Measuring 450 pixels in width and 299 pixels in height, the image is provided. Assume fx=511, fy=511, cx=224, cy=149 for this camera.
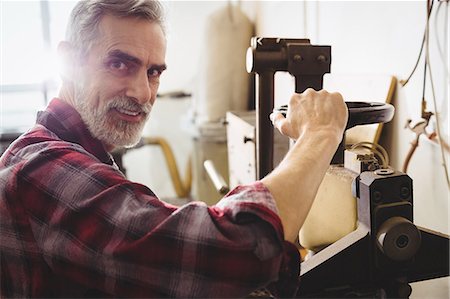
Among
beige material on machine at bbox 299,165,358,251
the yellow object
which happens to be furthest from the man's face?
the yellow object

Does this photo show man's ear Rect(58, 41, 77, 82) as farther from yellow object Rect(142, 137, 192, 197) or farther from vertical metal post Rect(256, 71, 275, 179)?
yellow object Rect(142, 137, 192, 197)

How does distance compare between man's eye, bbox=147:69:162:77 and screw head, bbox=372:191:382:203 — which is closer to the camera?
screw head, bbox=372:191:382:203

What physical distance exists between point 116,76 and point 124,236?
1.28 feet

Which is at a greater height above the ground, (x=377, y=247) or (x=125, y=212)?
(x=125, y=212)

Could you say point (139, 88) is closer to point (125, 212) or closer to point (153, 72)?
point (153, 72)

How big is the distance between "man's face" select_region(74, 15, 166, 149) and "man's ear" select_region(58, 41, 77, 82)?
3 centimetres

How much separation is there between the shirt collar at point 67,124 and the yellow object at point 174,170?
9.59 feet

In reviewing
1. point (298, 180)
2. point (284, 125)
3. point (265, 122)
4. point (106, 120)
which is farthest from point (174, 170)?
point (298, 180)

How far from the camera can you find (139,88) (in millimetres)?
1020

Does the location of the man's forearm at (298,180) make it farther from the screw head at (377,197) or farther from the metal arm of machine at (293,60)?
the metal arm of machine at (293,60)

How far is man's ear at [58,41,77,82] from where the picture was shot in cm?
104

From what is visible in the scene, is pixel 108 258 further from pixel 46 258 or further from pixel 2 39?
pixel 2 39

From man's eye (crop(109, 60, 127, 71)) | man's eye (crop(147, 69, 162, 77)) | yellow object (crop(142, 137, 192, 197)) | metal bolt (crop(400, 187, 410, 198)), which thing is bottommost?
yellow object (crop(142, 137, 192, 197))

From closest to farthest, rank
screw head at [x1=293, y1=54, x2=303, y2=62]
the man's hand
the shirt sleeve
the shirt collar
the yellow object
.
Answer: the shirt sleeve, the man's hand, the shirt collar, screw head at [x1=293, y1=54, x2=303, y2=62], the yellow object
